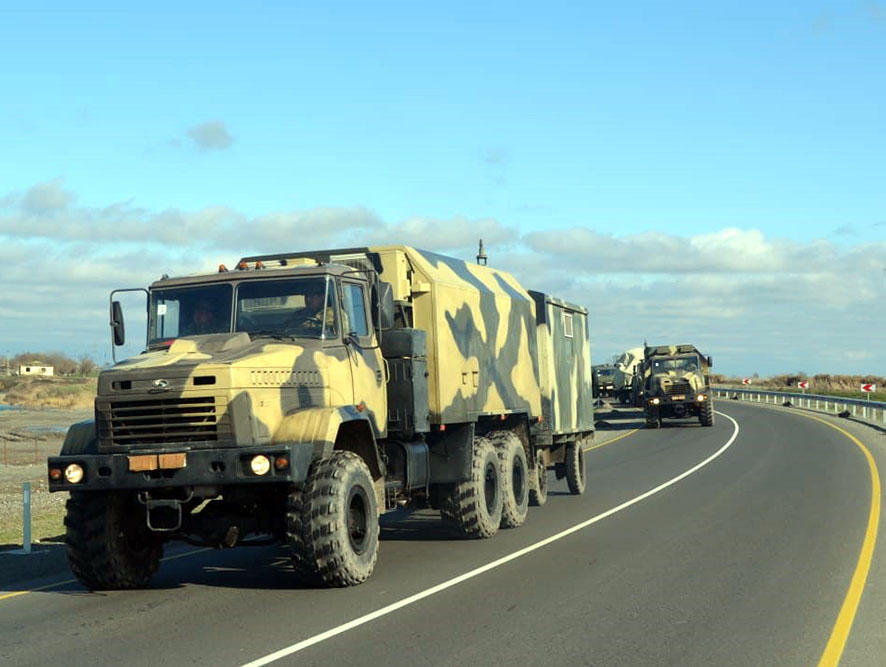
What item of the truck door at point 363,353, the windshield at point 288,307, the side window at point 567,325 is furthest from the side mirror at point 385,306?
the side window at point 567,325

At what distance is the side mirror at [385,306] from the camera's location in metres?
12.4

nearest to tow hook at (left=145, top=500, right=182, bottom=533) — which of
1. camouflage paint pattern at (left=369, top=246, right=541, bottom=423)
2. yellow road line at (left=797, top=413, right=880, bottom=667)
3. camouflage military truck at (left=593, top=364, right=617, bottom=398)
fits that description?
camouflage paint pattern at (left=369, top=246, right=541, bottom=423)

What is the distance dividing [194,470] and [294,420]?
1101mm

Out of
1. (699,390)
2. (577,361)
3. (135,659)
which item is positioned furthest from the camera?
(699,390)

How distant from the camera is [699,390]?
43656 mm

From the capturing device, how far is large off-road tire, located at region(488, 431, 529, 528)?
15.6 meters

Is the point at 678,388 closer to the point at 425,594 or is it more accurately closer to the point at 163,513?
the point at 425,594

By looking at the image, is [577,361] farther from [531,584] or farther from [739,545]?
[531,584]

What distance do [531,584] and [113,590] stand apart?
4138mm

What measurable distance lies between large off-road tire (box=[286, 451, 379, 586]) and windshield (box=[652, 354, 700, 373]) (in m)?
34.9

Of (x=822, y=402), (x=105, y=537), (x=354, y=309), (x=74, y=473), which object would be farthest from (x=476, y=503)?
(x=822, y=402)

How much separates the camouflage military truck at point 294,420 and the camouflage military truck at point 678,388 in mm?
29208

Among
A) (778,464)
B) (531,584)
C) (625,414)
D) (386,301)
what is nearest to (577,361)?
(778,464)

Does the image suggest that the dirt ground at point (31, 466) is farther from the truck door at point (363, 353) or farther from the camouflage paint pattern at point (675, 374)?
the camouflage paint pattern at point (675, 374)
